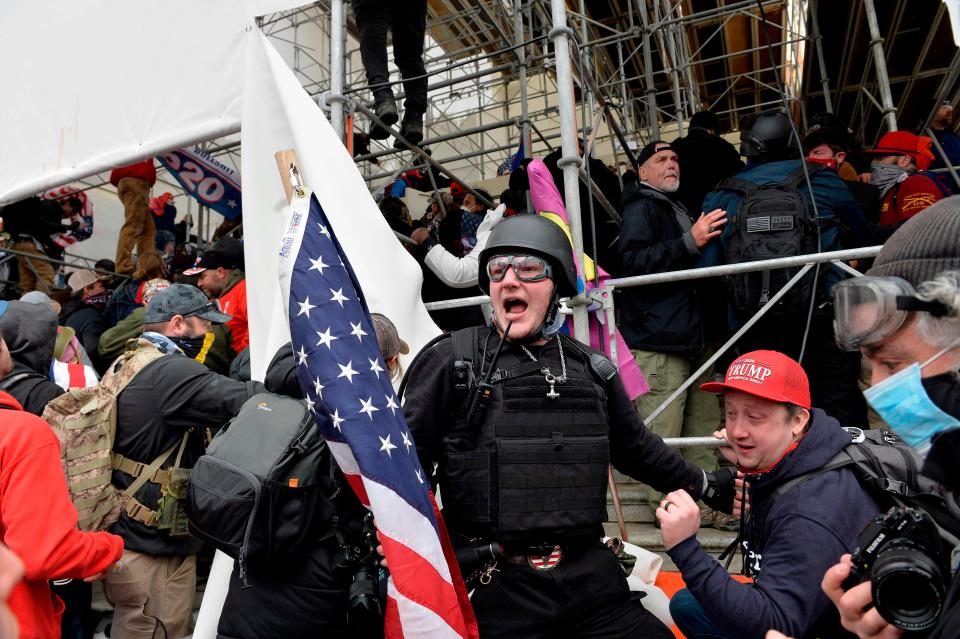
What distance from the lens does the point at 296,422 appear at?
242 cm

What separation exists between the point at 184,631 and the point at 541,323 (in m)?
2.41

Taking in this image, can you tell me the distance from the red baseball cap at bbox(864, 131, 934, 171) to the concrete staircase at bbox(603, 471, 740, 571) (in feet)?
11.5

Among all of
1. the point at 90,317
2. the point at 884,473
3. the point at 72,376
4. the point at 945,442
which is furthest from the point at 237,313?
the point at 945,442

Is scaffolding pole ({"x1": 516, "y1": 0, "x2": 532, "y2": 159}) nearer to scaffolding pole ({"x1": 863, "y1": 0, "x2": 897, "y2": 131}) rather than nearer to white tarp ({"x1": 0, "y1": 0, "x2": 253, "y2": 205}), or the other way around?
white tarp ({"x1": 0, "y1": 0, "x2": 253, "y2": 205})

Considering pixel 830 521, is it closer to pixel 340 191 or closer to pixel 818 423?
pixel 818 423

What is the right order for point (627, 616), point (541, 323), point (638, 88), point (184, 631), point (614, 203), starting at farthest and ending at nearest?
point (638, 88)
point (614, 203)
point (184, 631)
point (541, 323)
point (627, 616)

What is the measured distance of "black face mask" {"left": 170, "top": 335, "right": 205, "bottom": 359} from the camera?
11.2 ft

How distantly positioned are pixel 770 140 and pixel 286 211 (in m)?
3.14

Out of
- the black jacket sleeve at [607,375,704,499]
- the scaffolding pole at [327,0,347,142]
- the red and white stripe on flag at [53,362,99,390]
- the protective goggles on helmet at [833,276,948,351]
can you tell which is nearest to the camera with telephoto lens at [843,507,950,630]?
the protective goggles on helmet at [833,276,948,351]

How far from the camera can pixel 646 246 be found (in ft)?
13.0

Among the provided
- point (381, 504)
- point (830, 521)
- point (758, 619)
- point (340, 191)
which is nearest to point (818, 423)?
point (830, 521)

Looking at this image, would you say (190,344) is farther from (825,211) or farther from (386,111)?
(825,211)

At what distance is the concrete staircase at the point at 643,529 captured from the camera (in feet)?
12.2

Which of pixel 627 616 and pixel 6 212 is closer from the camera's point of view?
pixel 627 616
